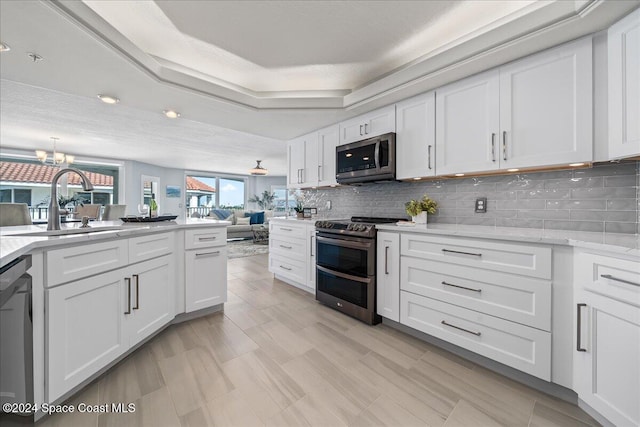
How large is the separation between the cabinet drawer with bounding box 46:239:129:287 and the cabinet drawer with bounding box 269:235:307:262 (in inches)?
73.4

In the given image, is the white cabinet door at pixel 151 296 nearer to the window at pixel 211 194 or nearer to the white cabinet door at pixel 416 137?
the white cabinet door at pixel 416 137

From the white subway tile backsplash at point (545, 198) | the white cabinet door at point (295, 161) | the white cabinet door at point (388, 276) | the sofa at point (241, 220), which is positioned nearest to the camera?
the white subway tile backsplash at point (545, 198)

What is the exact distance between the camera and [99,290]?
1.51 metres

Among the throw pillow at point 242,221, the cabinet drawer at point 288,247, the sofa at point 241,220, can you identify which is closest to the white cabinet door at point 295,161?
the cabinet drawer at point 288,247

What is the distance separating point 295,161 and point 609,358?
3453mm

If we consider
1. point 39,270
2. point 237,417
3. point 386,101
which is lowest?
point 237,417

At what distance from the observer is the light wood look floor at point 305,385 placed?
1.30 m

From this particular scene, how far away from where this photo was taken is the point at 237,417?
130cm

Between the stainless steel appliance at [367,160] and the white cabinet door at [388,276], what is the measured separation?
0.64 meters

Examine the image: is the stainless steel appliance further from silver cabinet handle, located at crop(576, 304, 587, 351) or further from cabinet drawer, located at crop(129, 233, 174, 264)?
cabinet drawer, located at crop(129, 233, 174, 264)

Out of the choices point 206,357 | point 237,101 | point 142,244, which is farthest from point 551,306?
point 237,101

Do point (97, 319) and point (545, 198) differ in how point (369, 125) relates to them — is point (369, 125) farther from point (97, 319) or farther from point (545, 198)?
point (97, 319)

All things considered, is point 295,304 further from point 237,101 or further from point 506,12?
point 506,12

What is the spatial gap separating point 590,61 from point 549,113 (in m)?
0.31
